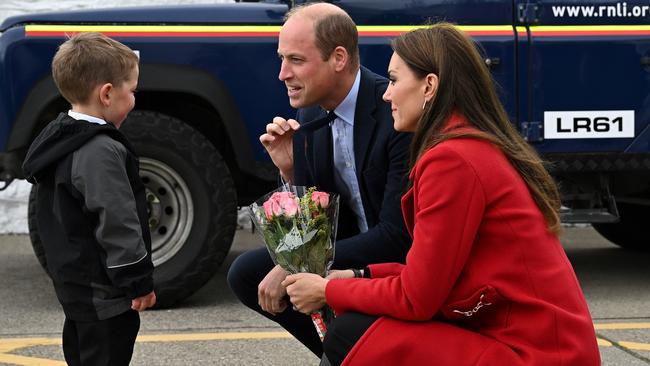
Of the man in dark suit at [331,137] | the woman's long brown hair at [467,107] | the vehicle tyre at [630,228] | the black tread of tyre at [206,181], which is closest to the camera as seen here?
the woman's long brown hair at [467,107]

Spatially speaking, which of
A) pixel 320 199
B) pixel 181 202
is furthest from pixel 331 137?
pixel 181 202

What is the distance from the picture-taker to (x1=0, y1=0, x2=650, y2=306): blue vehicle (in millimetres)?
5734

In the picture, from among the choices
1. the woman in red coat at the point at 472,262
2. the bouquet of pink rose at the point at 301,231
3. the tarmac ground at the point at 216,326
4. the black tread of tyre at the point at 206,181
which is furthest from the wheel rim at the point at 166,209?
the woman in red coat at the point at 472,262

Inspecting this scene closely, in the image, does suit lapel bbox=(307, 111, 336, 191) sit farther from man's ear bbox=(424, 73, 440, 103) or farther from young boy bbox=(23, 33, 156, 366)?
man's ear bbox=(424, 73, 440, 103)

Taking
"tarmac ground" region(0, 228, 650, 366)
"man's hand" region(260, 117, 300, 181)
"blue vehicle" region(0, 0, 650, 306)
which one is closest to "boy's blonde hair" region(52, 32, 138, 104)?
"man's hand" region(260, 117, 300, 181)

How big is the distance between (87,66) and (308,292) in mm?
1005

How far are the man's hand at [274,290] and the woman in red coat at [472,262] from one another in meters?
0.50

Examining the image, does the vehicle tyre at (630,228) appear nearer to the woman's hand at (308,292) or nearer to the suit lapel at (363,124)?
the suit lapel at (363,124)

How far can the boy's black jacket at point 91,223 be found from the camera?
337 cm

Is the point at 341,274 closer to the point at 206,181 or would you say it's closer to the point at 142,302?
the point at 142,302

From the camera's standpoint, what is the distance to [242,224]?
885 cm

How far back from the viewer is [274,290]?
346cm

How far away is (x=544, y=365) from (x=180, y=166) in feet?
10.7

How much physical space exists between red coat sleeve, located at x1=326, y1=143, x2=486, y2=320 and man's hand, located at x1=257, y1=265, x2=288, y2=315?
65 centimetres
